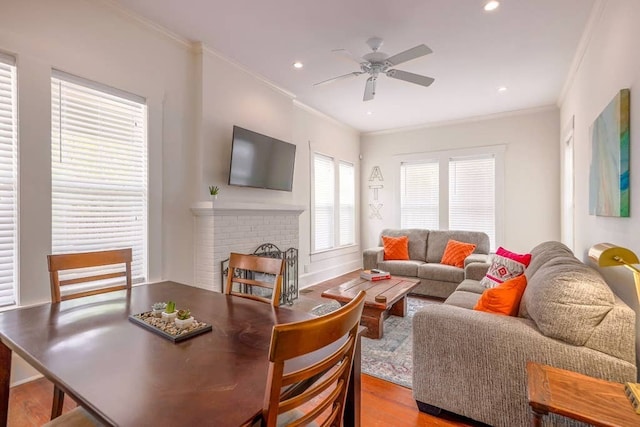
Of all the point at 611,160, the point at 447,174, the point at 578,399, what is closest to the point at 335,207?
the point at 447,174

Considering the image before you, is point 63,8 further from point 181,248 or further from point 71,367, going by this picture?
point 71,367

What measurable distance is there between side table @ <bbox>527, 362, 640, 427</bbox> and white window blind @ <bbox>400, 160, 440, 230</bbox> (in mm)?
4682

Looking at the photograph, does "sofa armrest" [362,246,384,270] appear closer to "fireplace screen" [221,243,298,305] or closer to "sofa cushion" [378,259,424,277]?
"sofa cushion" [378,259,424,277]

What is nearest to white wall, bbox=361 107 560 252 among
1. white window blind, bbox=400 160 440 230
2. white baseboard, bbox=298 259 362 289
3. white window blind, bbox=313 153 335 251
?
white window blind, bbox=400 160 440 230

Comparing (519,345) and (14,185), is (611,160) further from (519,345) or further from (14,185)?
(14,185)

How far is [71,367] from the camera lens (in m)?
1.01

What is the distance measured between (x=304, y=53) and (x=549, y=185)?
4.32 metres

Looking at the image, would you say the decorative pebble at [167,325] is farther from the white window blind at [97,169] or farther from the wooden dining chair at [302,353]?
the white window blind at [97,169]

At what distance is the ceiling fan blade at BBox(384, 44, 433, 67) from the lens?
2580 millimetres

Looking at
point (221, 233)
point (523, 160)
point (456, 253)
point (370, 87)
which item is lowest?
point (456, 253)

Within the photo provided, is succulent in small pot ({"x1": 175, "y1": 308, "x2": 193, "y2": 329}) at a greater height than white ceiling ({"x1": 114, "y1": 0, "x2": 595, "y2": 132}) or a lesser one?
lesser

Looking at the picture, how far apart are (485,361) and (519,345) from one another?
0.64ft

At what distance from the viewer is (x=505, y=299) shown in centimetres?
200

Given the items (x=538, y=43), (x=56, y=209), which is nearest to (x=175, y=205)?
(x=56, y=209)
